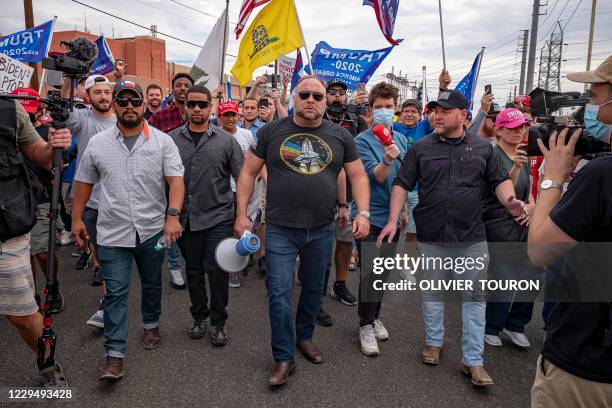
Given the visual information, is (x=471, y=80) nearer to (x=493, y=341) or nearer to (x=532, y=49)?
(x=493, y=341)

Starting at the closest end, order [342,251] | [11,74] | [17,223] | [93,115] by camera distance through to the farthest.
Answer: [17,223]
[93,115]
[342,251]
[11,74]

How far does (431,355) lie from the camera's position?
11.0 feet

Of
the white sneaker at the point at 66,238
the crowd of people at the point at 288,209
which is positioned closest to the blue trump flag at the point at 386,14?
the crowd of people at the point at 288,209

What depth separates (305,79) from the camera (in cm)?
313

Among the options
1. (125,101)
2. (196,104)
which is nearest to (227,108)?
(196,104)

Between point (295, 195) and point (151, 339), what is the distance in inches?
68.8

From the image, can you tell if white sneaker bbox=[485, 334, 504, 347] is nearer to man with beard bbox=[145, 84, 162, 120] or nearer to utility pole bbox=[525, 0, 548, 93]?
man with beard bbox=[145, 84, 162, 120]

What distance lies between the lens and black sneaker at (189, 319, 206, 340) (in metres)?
3.71

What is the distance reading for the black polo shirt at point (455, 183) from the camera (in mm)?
3182

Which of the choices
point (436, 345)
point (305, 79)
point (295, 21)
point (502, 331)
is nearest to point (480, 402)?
point (436, 345)

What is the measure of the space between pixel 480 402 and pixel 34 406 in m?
2.91

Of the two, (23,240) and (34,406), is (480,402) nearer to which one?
(34,406)

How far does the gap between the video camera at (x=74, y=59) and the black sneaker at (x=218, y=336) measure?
225cm

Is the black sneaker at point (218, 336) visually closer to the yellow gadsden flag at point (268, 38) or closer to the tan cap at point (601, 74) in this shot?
the tan cap at point (601, 74)
